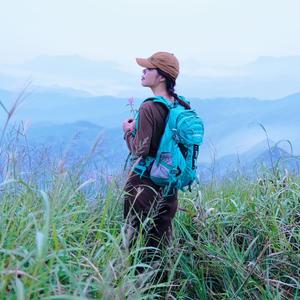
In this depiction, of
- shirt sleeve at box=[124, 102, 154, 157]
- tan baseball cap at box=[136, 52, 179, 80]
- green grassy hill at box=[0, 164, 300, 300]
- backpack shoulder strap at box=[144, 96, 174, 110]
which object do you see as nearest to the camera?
green grassy hill at box=[0, 164, 300, 300]

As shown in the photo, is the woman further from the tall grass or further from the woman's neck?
the tall grass

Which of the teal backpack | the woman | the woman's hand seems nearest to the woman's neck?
the woman

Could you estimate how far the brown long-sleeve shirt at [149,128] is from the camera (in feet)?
12.2

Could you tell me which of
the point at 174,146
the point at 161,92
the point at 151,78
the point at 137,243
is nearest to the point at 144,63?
the point at 151,78

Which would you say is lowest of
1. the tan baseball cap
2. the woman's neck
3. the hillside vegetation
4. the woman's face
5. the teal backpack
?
the hillside vegetation

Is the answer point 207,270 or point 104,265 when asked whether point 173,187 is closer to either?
point 207,270

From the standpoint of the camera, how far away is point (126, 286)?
100 inches

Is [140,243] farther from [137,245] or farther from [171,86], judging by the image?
[171,86]

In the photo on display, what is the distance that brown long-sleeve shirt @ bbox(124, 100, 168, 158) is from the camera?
12.2 ft

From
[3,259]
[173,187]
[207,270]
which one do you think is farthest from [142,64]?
[3,259]

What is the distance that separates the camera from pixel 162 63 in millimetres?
3965

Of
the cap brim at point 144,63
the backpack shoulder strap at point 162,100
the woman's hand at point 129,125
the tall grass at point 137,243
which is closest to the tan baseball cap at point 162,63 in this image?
the cap brim at point 144,63

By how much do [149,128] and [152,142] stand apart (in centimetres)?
11

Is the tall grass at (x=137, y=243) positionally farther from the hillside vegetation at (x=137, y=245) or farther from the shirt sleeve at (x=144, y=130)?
the shirt sleeve at (x=144, y=130)
